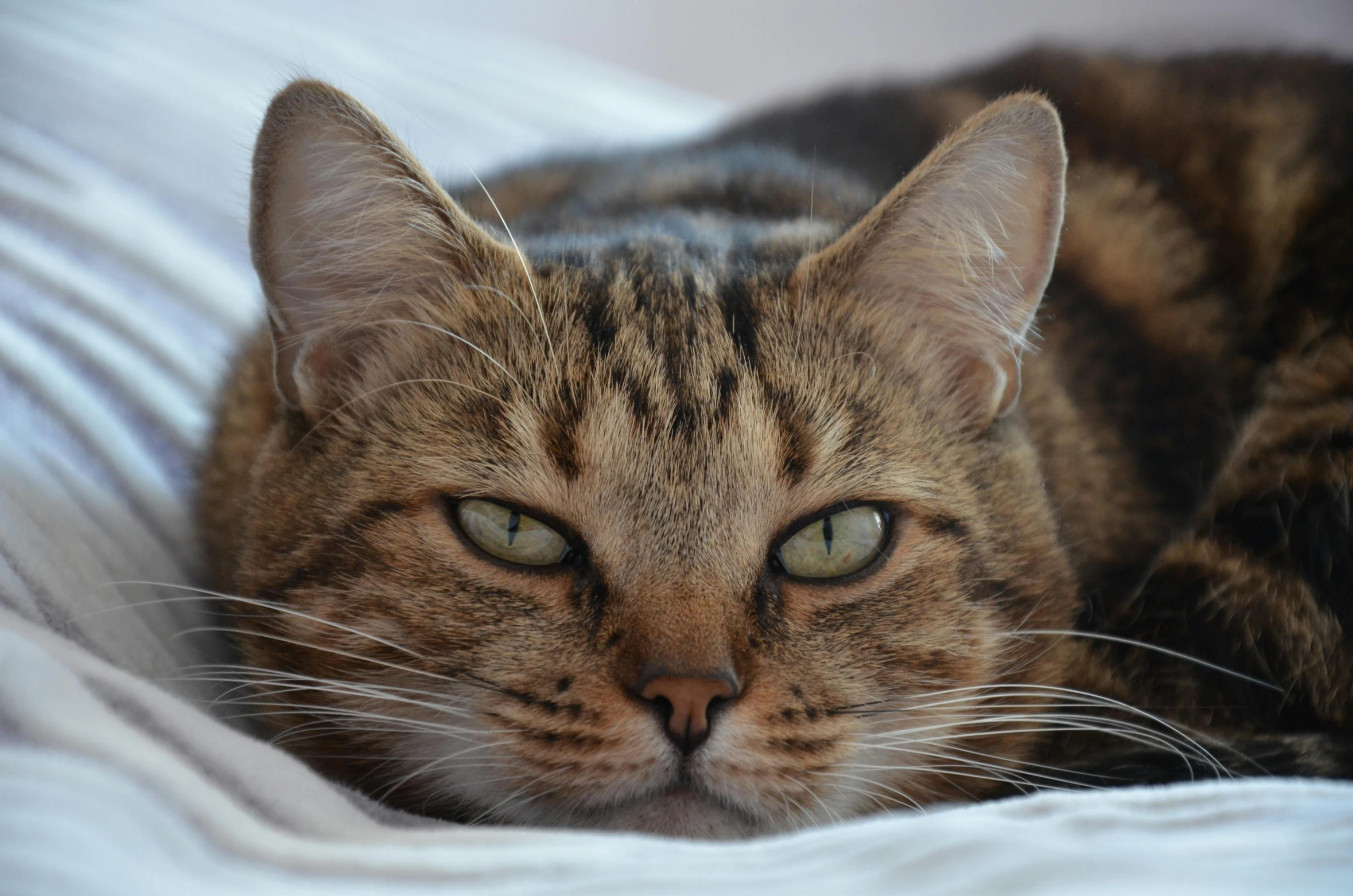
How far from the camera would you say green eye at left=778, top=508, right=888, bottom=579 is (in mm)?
917

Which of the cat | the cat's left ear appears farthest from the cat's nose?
the cat's left ear

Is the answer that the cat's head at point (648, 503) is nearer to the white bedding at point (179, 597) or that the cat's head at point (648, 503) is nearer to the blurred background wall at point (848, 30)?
the white bedding at point (179, 597)

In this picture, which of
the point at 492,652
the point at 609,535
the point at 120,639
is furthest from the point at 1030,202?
the point at 120,639

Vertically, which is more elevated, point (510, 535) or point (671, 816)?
point (510, 535)

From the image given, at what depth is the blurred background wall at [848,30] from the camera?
5.12 ft

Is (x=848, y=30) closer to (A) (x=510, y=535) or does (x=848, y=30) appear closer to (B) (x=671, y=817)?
(A) (x=510, y=535)

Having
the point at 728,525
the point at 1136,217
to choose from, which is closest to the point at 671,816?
the point at 728,525

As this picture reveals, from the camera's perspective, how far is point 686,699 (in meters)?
0.77

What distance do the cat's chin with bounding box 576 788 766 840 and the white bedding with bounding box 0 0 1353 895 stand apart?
115mm

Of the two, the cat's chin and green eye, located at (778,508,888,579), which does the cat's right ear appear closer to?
green eye, located at (778,508,888,579)

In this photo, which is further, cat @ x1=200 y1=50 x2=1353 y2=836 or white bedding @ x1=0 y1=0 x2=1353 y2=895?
cat @ x1=200 y1=50 x2=1353 y2=836

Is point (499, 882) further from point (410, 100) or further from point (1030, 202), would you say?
point (410, 100)

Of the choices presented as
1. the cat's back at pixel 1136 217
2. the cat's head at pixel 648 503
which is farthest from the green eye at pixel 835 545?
the cat's back at pixel 1136 217

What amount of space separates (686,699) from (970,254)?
20.6 inches
